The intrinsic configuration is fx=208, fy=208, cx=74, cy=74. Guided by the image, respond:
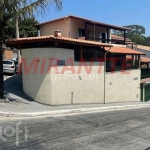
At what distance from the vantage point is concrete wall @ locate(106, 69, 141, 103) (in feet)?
55.6

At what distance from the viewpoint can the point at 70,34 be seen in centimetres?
2084

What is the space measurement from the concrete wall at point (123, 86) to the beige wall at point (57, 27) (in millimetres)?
6962

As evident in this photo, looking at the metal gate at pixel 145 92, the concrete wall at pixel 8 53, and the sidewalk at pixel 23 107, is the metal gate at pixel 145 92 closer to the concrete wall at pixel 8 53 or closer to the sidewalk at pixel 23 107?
the sidewalk at pixel 23 107

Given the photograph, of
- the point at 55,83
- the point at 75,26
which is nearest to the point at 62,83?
the point at 55,83

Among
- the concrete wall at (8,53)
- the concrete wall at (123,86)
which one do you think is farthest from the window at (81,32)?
the concrete wall at (8,53)

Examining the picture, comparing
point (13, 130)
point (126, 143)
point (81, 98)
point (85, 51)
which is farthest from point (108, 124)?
point (85, 51)

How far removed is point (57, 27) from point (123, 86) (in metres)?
9.29

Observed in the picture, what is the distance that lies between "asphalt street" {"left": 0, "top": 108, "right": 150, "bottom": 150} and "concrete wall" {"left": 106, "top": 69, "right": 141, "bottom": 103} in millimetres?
8331

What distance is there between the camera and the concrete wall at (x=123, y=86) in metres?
16.9

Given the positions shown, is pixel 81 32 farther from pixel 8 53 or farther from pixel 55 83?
pixel 8 53

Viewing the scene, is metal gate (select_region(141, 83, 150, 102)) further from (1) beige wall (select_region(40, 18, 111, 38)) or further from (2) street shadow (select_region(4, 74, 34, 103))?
(2) street shadow (select_region(4, 74, 34, 103))

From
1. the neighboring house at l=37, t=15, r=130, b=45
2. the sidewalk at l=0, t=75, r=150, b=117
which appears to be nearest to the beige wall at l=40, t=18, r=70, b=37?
the neighboring house at l=37, t=15, r=130, b=45

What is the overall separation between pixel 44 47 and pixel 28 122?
544cm

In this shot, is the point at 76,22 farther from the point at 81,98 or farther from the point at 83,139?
the point at 83,139
